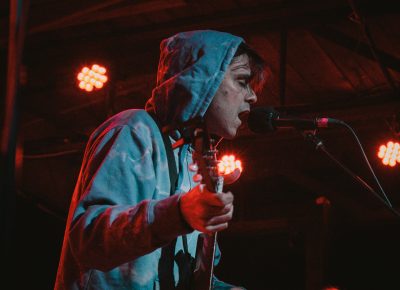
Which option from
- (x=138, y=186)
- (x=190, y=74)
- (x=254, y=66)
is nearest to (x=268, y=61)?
(x=254, y=66)

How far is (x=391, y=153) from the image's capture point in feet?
24.4

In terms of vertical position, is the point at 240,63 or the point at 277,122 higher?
the point at 240,63

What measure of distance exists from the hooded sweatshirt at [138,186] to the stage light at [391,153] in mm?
4753

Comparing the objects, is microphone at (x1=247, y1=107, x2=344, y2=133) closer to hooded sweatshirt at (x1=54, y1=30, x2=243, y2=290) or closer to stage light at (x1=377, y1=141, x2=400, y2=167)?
hooded sweatshirt at (x1=54, y1=30, x2=243, y2=290)

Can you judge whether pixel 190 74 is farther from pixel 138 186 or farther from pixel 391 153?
pixel 391 153

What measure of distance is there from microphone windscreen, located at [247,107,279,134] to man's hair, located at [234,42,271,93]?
0.41 ft

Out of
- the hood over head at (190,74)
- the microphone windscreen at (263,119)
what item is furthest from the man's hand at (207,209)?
the microphone windscreen at (263,119)

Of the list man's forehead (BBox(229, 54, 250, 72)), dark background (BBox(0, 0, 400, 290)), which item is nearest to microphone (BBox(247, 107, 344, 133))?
man's forehead (BBox(229, 54, 250, 72))

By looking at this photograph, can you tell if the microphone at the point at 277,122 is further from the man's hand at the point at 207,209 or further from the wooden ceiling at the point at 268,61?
the wooden ceiling at the point at 268,61

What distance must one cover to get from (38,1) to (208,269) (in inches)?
190

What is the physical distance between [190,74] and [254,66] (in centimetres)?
54

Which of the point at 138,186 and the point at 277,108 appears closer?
the point at 138,186

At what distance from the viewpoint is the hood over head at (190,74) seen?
9.25 feet

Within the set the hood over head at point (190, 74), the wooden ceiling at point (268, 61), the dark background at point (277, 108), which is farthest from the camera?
the dark background at point (277, 108)
